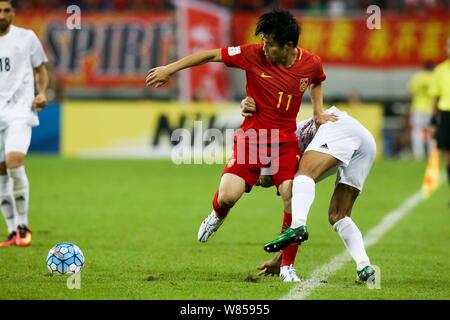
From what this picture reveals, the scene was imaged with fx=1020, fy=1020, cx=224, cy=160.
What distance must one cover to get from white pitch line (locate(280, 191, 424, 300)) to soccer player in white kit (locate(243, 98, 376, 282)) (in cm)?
29

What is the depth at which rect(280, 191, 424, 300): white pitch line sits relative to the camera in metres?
7.32

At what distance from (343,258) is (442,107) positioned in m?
5.81

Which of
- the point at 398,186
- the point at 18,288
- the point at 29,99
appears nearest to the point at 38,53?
the point at 29,99

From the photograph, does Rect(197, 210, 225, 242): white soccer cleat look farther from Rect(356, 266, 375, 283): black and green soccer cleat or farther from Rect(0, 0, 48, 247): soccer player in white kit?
Rect(0, 0, 48, 247): soccer player in white kit

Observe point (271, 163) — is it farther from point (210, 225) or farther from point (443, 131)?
point (443, 131)

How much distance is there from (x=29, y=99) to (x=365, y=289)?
4.33m

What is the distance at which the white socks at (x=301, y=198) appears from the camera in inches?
291

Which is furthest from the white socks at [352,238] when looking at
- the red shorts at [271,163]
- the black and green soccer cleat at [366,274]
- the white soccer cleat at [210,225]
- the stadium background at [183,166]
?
the white soccer cleat at [210,225]

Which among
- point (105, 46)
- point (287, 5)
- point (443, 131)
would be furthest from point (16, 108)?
point (287, 5)

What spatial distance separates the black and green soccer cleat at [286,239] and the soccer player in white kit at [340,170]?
0.70 ft

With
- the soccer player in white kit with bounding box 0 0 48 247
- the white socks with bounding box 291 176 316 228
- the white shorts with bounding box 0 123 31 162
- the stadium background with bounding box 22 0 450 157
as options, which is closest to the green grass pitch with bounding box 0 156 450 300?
the soccer player in white kit with bounding box 0 0 48 247

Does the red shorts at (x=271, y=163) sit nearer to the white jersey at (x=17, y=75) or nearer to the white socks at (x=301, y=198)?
the white socks at (x=301, y=198)

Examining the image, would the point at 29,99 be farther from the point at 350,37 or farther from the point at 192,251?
the point at 350,37

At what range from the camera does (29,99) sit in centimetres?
1020
